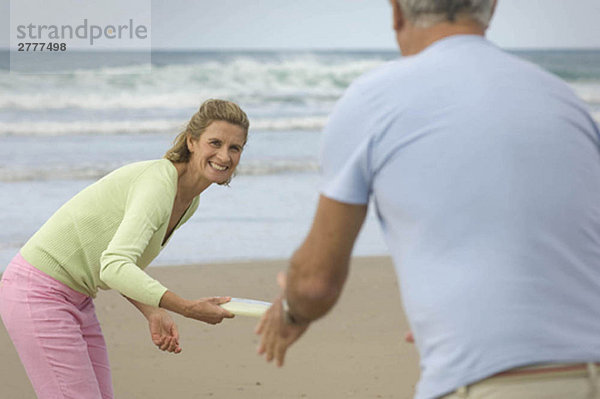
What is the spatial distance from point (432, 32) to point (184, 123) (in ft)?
7.49

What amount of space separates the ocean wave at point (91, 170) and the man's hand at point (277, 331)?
32.7 feet

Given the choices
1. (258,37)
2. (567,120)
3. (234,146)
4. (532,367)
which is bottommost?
(258,37)

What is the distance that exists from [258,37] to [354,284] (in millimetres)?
24230

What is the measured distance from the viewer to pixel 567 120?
166 centimetres

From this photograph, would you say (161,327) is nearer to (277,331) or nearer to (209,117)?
(209,117)

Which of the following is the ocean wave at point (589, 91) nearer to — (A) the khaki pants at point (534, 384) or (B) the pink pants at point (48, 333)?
(B) the pink pants at point (48, 333)

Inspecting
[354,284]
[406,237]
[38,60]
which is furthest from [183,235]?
[38,60]

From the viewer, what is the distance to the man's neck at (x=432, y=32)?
174 cm

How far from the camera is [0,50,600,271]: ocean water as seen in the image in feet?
30.3

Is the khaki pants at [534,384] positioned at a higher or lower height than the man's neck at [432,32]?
lower

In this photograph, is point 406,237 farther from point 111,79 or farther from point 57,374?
point 111,79

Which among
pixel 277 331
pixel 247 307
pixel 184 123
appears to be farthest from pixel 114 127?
pixel 277 331

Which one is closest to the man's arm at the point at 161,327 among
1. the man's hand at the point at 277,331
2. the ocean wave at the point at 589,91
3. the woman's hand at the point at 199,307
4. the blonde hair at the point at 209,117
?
the woman's hand at the point at 199,307

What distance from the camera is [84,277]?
3.29 metres
